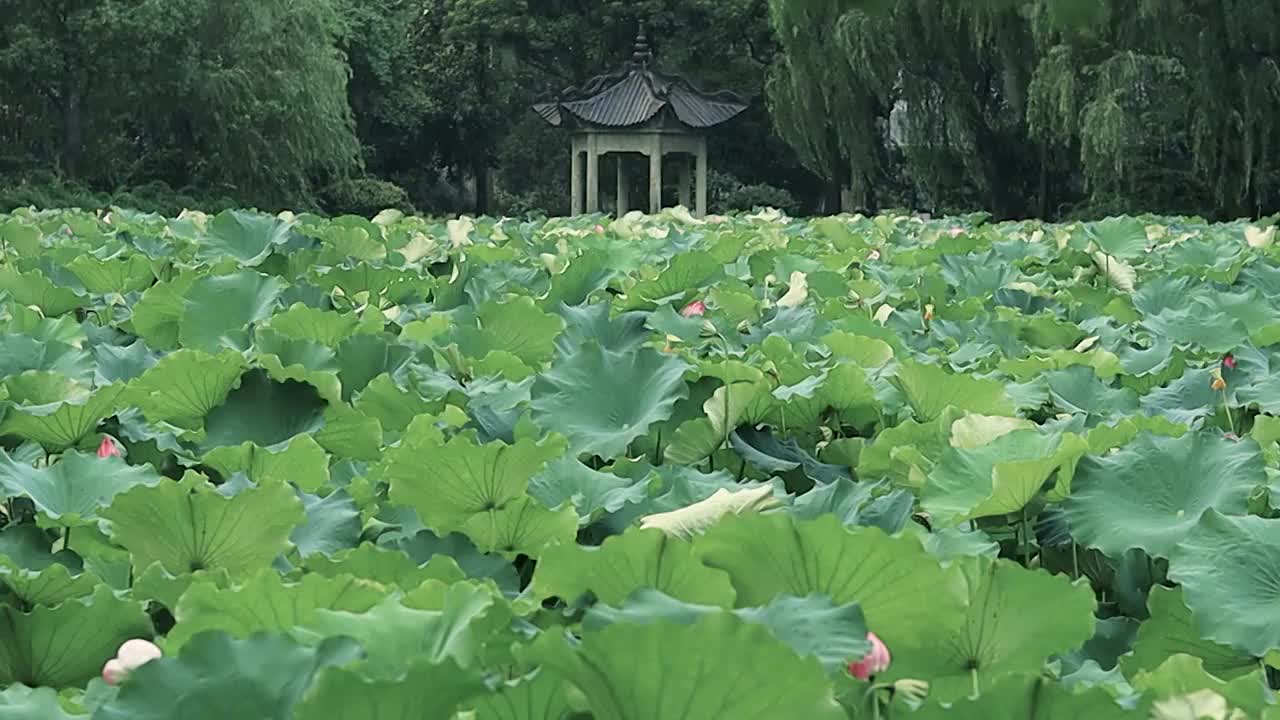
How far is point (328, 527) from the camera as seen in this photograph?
32.9 inches

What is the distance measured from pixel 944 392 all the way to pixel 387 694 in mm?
801

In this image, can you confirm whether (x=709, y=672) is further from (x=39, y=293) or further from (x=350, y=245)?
(x=350, y=245)

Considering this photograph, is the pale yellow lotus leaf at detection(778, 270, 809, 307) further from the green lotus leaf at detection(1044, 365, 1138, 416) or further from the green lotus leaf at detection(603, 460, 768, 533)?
the green lotus leaf at detection(603, 460, 768, 533)

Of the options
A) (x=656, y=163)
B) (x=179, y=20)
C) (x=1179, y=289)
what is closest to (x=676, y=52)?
(x=656, y=163)

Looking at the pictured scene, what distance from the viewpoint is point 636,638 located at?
16.3 inches

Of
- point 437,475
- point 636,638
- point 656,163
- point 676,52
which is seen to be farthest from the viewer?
point 676,52

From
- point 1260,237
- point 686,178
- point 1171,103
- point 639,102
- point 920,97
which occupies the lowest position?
point 686,178

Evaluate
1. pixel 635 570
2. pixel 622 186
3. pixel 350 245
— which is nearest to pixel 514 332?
pixel 635 570

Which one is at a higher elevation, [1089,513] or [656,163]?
[1089,513]

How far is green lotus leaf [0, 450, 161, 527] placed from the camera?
89cm

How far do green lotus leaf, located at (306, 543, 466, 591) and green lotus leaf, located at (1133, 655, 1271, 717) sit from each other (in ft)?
0.94

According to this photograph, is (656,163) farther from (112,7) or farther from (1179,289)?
(1179,289)

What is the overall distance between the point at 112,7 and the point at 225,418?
62.8 feet

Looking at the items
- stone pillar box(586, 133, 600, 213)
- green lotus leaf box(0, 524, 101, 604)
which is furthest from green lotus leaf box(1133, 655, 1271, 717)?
stone pillar box(586, 133, 600, 213)
